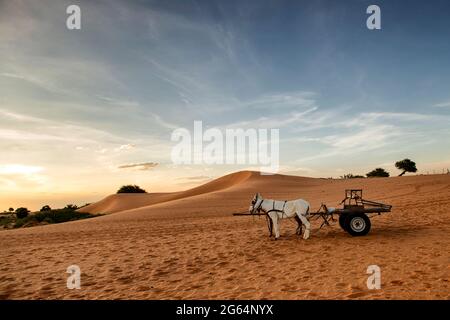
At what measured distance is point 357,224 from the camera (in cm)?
1302

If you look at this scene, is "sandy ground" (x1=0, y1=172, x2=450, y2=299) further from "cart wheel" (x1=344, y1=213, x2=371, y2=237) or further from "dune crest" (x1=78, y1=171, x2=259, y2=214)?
"dune crest" (x1=78, y1=171, x2=259, y2=214)

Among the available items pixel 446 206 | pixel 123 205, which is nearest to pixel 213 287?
pixel 446 206

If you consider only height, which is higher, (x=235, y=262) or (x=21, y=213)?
(x=235, y=262)

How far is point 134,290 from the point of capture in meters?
8.11

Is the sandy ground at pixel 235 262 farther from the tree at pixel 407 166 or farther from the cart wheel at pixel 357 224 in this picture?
the tree at pixel 407 166

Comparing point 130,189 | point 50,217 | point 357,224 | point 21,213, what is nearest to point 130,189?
point 130,189

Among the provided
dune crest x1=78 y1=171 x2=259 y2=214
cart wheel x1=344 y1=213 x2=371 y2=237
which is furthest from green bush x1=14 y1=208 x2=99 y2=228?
cart wheel x1=344 y1=213 x2=371 y2=237

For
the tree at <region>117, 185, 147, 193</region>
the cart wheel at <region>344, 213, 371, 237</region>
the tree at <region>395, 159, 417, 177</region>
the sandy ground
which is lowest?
the sandy ground

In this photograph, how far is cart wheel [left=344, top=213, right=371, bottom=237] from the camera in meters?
12.9

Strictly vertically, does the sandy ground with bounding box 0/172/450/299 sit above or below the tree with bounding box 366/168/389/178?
below

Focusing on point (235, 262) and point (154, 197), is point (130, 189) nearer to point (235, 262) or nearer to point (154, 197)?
point (154, 197)

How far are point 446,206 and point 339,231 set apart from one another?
989 cm
